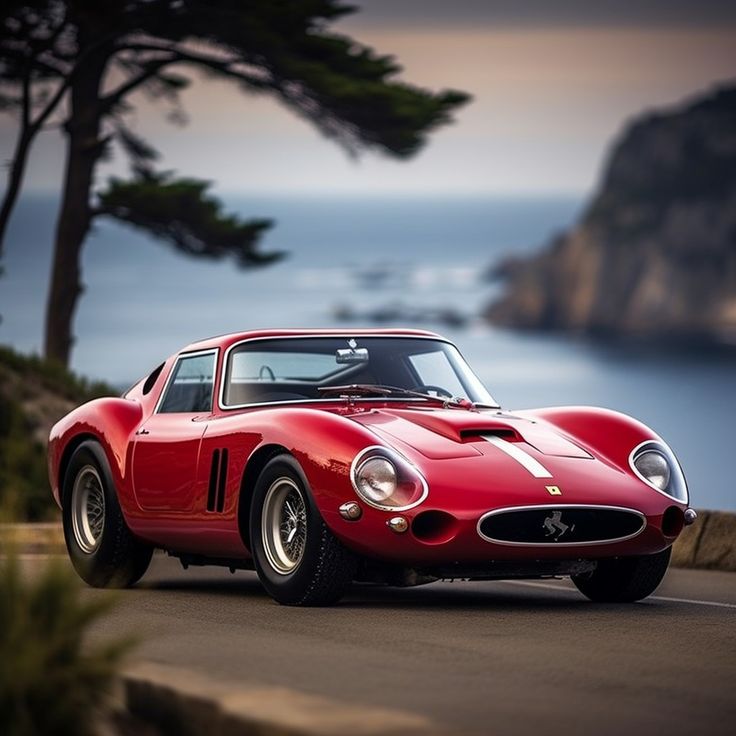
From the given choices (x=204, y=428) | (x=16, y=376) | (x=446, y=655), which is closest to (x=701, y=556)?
(x=204, y=428)

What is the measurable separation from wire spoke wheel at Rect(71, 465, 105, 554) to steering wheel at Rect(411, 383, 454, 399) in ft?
7.01

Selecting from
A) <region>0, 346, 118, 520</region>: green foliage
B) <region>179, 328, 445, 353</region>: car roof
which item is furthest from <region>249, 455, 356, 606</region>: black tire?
<region>0, 346, 118, 520</region>: green foliage

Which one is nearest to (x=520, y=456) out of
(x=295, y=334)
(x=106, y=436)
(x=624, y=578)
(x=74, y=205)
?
(x=624, y=578)

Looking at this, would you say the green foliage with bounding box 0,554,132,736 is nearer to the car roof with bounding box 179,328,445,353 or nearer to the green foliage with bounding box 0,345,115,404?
the car roof with bounding box 179,328,445,353

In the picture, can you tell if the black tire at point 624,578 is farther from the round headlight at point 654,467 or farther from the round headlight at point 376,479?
the round headlight at point 376,479

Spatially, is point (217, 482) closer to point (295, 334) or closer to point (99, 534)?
point (295, 334)

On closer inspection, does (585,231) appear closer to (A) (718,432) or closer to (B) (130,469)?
(A) (718,432)

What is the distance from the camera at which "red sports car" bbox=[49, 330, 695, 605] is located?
385 inches

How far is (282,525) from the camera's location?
10312 mm

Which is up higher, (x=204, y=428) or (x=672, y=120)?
(x=672, y=120)

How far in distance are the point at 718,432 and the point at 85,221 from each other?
97.3 meters

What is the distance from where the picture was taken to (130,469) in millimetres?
11805

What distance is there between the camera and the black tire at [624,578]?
10781 mm

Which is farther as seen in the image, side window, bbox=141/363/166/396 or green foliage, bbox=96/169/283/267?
green foliage, bbox=96/169/283/267
